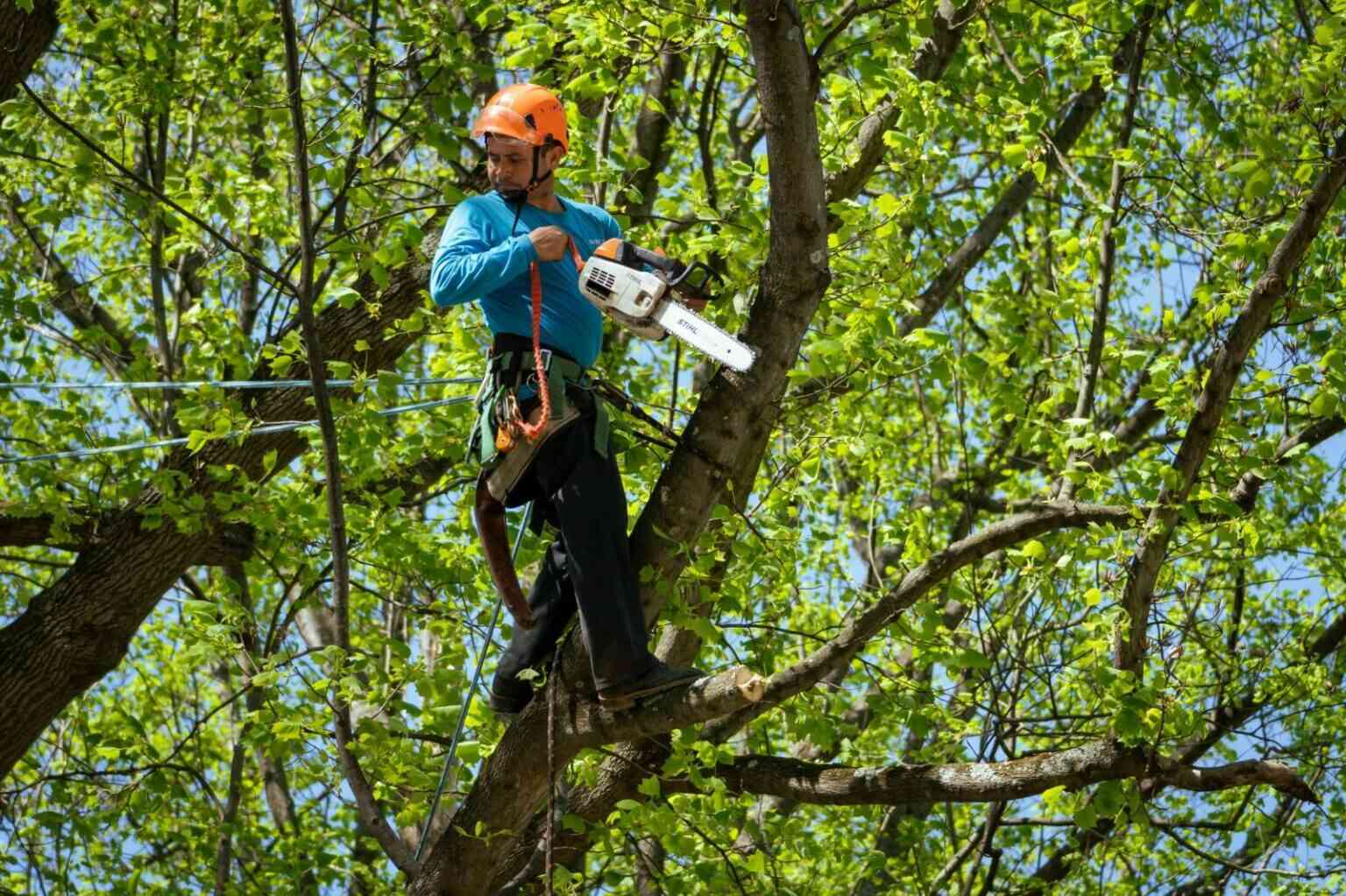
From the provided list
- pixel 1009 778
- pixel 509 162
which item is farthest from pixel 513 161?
pixel 1009 778

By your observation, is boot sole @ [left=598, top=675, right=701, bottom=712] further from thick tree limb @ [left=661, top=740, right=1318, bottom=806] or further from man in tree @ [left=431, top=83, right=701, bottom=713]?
thick tree limb @ [left=661, top=740, right=1318, bottom=806]

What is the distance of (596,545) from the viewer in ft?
15.2

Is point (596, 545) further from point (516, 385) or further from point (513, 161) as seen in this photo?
point (513, 161)

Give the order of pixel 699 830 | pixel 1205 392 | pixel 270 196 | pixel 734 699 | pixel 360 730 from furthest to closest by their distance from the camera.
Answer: pixel 270 196, pixel 699 830, pixel 360 730, pixel 1205 392, pixel 734 699

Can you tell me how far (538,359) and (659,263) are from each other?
450mm

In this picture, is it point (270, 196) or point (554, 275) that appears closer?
point (554, 275)

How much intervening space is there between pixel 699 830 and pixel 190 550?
9.03ft

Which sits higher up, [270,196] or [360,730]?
[270,196]

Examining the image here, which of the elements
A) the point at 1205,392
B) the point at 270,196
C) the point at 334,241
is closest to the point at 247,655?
the point at 334,241

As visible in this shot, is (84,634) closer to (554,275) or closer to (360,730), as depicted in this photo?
(360,730)

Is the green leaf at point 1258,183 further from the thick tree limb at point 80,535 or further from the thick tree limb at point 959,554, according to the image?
the thick tree limb at point 80,535

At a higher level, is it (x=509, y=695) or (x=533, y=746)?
(x=509, y=695)

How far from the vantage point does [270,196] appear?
692cm

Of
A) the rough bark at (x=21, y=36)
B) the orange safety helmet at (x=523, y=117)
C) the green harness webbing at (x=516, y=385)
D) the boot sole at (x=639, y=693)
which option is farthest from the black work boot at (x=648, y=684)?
the rough bark at (x=21, y=36)
